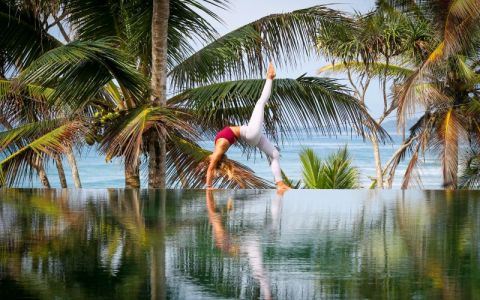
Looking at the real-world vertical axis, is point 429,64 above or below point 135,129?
above

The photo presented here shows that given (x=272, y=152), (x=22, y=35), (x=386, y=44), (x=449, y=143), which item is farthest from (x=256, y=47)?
(x=386, y=44)

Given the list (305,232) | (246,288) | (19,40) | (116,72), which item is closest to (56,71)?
(116,72)

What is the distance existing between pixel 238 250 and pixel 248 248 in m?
0.05

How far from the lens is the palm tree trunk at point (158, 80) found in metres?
9.76

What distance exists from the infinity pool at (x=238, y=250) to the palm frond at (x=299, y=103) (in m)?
5.33

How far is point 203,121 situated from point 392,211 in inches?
246

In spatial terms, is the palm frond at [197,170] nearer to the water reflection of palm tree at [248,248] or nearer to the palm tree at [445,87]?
the palm tree at [445,87]

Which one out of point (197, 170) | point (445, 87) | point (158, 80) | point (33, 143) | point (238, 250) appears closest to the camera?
point (238, 250)

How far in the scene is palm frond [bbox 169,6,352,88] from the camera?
429 inches

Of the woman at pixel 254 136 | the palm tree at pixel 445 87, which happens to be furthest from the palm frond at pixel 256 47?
the woman at pixel 254 136

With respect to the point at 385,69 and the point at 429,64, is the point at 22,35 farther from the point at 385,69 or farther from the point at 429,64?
the point at 385,69

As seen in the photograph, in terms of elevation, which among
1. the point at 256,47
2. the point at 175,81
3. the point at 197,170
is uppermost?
the point at 256,47

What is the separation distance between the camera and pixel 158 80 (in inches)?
398

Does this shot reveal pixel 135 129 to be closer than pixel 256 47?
Yes
